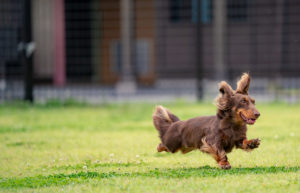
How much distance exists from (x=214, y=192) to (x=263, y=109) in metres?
7.72

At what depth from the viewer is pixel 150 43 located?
66.0 feet

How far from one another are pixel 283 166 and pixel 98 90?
469 inches

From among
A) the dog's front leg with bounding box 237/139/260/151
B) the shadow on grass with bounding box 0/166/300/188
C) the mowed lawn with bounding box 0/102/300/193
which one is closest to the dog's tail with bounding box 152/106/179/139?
the mowed lawn with bounding box 0/102/300/193

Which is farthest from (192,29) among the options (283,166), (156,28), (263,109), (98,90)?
(283,166)

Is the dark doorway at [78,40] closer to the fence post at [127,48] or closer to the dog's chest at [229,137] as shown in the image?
the fence post at [127,48]

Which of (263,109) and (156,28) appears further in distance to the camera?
(156,28)

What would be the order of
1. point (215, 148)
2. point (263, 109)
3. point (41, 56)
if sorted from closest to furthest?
1. point (215, 148)
2. point (263, 109)
3. point (41, 56)

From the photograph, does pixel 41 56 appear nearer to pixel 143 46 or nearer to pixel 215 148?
pixel 143 46

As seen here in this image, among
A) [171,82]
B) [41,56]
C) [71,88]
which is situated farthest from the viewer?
[41,56]

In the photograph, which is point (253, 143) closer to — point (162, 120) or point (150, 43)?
point (162, 120)

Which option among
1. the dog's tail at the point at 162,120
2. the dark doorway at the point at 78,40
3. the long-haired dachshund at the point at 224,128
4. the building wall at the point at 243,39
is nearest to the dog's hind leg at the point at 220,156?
the long-haired dachshund at the point at 224,128

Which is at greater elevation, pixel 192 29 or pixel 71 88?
pixel 192 29

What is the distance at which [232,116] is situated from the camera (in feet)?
16.1

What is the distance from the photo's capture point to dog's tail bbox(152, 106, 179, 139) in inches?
218
